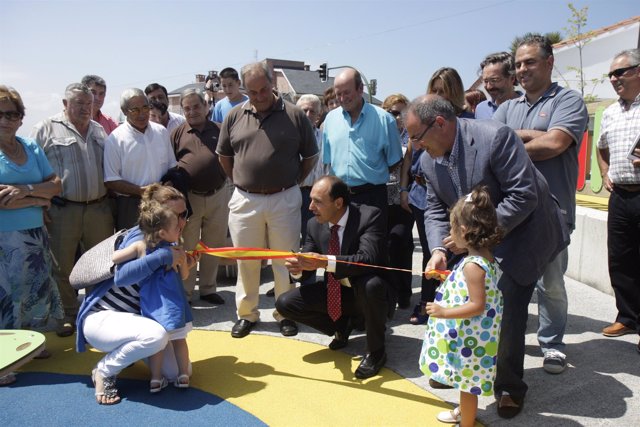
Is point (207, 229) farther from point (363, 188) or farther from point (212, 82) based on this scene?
point (212, 82)

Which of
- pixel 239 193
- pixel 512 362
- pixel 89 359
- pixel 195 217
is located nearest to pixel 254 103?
pixel 239 193

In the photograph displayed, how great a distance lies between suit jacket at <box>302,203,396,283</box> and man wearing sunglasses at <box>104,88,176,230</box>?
5.71 feet

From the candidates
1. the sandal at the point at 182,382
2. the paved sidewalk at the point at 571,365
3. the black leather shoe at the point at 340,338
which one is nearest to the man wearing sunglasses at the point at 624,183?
the paved sidewalk at the point at 571,365

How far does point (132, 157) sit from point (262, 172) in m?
1.22

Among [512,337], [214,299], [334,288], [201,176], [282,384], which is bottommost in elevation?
[282,384]

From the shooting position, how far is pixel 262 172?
14.7 ft

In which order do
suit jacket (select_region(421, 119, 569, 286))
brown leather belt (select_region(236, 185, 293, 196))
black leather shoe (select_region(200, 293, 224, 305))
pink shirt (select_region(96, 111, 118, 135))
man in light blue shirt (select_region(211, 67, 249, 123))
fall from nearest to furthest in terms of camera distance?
1. suit jacket (select_region(421, 119, 569, 286))
2. brown leather belt (select_region(236, 185, 293, 196))
3. black leather shoe (select_region(200, 293, 224, 305))
4. pink shirt (select_region(96, 111, 118, 135))
5. man in light blue shirt (select_region(211, 67, 249, 123))

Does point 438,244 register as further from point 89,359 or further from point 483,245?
point 89,359

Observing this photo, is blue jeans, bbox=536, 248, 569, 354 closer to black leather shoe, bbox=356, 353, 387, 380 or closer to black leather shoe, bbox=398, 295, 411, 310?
black leather shoe, bbox=356, 353, 387, 380

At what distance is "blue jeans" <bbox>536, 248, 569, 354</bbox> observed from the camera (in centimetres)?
368

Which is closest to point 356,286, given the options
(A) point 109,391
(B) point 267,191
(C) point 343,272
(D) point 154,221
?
(C) point 343,272

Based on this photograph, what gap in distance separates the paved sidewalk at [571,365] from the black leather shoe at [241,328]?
15cm

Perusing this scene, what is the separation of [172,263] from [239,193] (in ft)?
4.20

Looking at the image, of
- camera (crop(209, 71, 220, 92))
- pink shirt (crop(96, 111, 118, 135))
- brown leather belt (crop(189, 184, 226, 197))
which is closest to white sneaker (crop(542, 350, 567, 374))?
brown leather belt (crop(189, 184, 226, 197))
